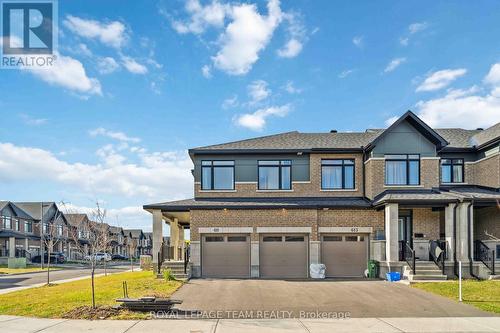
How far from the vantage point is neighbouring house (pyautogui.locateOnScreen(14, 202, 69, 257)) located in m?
58.7

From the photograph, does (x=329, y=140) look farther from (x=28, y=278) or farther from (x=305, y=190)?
(x=28, y=278)

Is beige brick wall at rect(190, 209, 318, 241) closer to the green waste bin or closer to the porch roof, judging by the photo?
the porch roof

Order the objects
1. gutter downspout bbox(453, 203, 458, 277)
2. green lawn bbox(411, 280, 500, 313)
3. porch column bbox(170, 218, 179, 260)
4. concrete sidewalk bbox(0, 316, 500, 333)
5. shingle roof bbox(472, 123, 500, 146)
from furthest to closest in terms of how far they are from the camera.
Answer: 1. porch column bbox(170, 218, 179, 260)
2. shingle roof bbox(472, 123, 500, 146)
3. gutter downspout bbox(453, 203, 458, 277)
4. green lawn bbox(411, 280, 500, 313)
5. concrete sidewalk bbox(0, 316, 500, 333)

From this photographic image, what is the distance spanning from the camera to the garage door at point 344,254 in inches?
898

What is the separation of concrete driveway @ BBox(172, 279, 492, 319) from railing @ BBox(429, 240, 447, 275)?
3090 millimetres

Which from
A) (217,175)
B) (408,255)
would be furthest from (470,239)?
(217,175)

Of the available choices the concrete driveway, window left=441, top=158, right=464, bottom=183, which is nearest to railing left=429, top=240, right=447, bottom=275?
the concrete driveway

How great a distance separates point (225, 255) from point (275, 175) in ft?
18.0

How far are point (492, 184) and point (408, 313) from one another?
14737mm

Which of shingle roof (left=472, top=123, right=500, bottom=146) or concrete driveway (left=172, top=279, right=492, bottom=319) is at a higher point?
shingle roof (left=472, top=123, right=500, bottom=146)

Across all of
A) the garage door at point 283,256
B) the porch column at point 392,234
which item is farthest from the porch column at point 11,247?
the porch column at point 392,234

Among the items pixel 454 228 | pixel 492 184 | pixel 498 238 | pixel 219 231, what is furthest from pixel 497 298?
pixel 219 231

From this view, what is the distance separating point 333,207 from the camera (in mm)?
22766

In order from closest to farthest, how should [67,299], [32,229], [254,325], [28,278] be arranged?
[254,325], [67,299], [28,278], [32,229]
